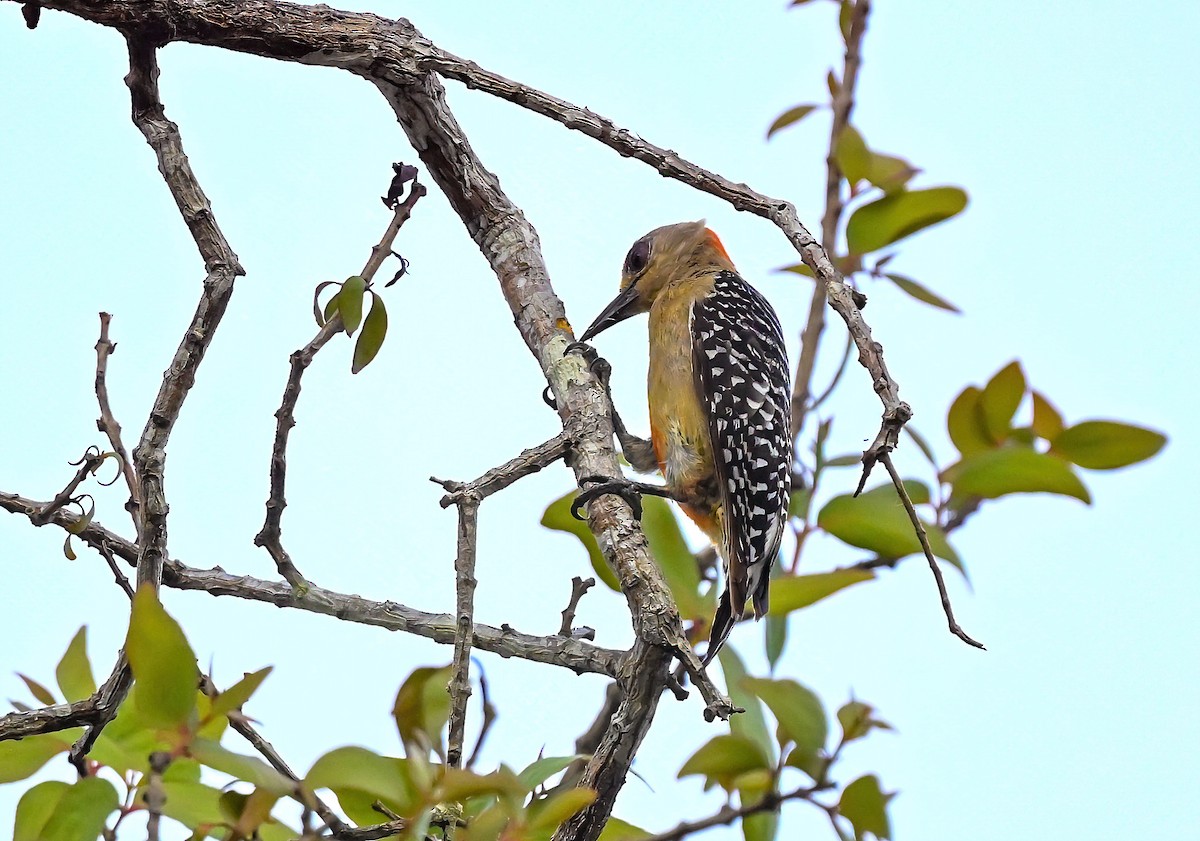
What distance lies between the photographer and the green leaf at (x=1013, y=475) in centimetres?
108

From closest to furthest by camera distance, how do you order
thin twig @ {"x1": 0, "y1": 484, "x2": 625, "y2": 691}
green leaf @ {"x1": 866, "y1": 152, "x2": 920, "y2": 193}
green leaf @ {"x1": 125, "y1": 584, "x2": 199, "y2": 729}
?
1. green leaf @ {"x1": 125, "y1": 584, "x2": 199, "y2": 729}
2. thin twig @ {"x1": 0, "y1": 484, "x2": 625, "y2": 691}
3. green leaf @ {"x1": 866, "y1": 152, "x2": 920, "y2": 193}

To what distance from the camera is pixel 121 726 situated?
0.93 meters

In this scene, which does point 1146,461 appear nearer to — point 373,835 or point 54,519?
point 373,835

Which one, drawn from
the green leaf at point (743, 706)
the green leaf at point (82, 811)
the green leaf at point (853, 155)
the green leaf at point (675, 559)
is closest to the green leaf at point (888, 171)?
the green leaf at point (853, 155)

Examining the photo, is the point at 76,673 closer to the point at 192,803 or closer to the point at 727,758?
the point at 192,803

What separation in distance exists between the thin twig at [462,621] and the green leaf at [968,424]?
0.52 m

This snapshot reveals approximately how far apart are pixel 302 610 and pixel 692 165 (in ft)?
1.97

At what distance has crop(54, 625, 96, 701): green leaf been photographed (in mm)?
988

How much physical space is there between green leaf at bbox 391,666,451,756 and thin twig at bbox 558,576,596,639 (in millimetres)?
329

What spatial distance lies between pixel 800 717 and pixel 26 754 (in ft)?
2.00

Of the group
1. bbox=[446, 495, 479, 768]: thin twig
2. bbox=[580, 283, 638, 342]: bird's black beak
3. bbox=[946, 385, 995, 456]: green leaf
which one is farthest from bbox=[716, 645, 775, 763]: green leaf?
bbox=[580, 283, 638, 342]: bird's black beak

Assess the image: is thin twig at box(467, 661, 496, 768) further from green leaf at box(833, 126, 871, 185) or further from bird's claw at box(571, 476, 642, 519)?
green leaf at box(833, 126, 871, 185)

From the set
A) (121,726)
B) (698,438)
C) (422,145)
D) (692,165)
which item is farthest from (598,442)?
(698,438)

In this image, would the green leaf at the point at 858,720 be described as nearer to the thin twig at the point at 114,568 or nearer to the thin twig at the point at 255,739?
the thin twig at the point at 255,739
